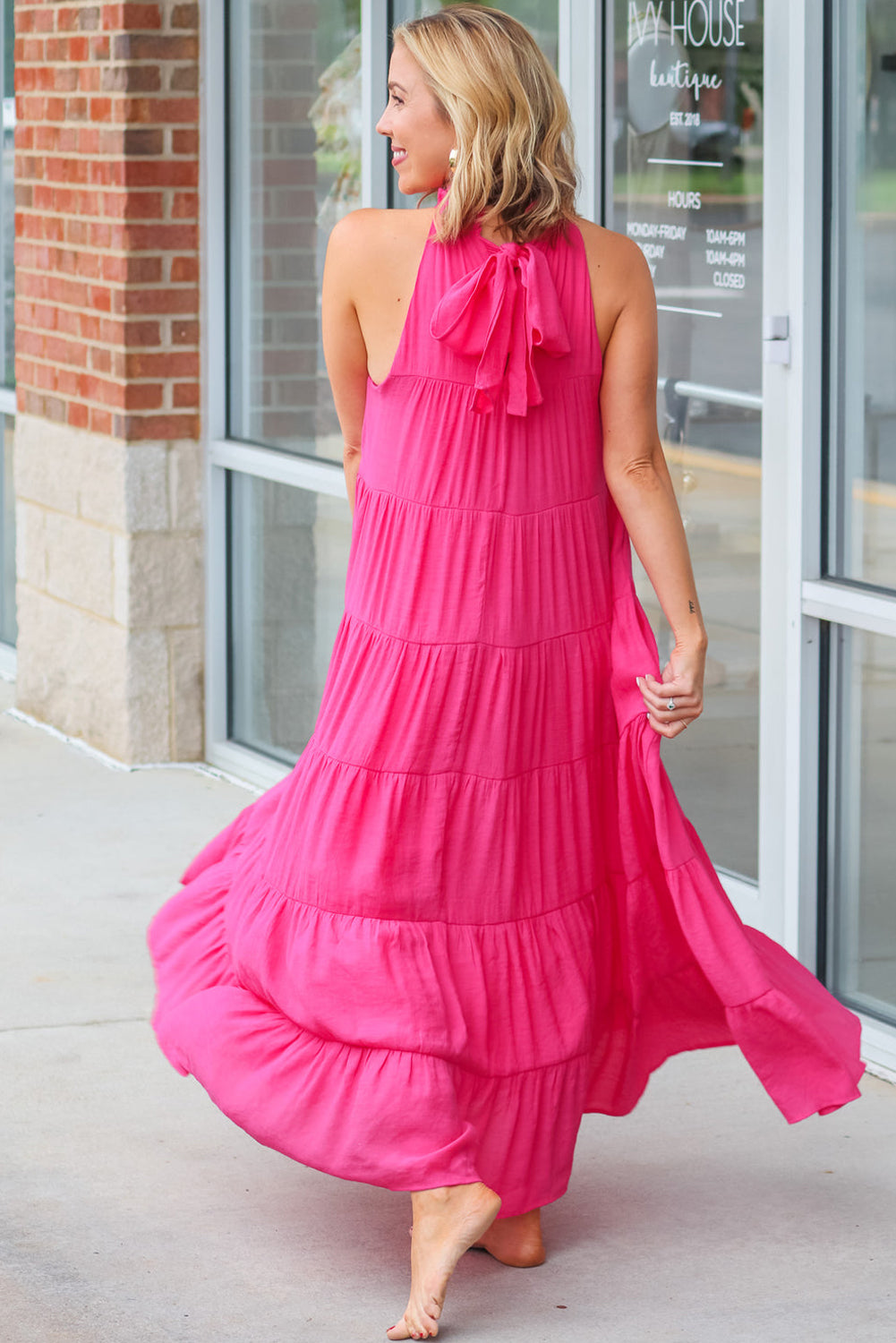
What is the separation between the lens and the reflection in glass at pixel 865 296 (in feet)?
14.4

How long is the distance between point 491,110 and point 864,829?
2078 millimetres

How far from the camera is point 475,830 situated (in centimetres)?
338

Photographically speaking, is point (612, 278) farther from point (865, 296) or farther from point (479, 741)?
point (865, 296)

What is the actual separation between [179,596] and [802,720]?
2776mm

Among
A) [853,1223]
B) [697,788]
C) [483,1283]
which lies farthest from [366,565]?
[697,788]

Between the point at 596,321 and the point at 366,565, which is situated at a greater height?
the point at 596,321

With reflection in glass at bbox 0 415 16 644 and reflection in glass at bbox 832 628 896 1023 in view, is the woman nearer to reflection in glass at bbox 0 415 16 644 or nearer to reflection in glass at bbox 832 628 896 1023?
reflection in glass at bbox 832 628 896 1023

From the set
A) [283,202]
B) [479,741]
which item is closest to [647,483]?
[479,741]

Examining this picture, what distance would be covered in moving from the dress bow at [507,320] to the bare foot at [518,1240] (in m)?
1.32

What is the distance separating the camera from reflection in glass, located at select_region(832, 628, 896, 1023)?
4582 millimetres

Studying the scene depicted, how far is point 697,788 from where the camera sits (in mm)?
5312

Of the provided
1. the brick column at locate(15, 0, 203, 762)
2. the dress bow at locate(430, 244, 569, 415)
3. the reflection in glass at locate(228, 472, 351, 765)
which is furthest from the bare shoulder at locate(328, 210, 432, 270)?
the brick column at locate(15, 0, 203, 762)

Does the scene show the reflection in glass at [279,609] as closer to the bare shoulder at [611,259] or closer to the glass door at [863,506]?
the glass door at [863,506]

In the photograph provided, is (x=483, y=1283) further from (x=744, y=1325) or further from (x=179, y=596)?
(x=179, y=596)
